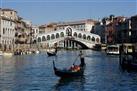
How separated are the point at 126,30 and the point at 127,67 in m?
38.7

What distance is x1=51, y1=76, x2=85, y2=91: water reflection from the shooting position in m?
13.7

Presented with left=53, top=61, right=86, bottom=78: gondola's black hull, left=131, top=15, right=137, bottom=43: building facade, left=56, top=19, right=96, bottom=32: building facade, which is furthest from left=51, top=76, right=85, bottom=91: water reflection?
left=56, top=19, right=96, bottom=32: building facade

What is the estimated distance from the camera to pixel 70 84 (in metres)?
14.6

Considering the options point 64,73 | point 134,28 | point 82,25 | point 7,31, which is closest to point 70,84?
point 64,73

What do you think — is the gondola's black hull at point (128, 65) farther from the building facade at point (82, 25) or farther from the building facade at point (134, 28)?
the building facade at point (82, 25)

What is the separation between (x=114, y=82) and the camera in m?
15.3

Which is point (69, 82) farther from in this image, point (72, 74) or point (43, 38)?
point (43, 38)

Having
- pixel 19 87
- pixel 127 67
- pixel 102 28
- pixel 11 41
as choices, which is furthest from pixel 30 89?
pixel 102 28

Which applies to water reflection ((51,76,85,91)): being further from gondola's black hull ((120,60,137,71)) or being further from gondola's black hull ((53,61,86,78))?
gondola's black hull ((120,60,137,71))

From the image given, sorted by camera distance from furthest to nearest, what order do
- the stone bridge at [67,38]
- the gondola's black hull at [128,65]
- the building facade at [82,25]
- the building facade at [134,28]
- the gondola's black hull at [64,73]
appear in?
1. the building facade at [82,25]
2. the stone bridge at [67,38]
3. the building facade at [134,28]
4. the gondola's black hull at [128,65]
5. the gondola's black hull at [64,73]

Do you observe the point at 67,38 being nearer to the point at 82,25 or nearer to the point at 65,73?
the point at 82,25

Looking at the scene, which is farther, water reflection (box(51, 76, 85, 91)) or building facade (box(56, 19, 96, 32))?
building facade (box(56, 19, 96, 32))

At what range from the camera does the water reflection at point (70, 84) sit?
13.7 m

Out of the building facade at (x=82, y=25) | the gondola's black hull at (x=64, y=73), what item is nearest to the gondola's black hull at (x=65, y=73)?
the gondola's black hull at (x=64, y=73)
